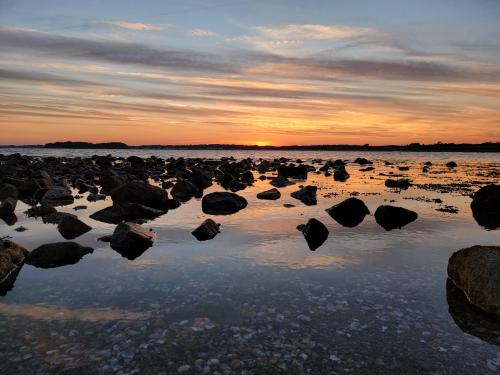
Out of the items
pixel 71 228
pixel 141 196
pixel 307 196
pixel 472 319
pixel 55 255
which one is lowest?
pixel 472 319

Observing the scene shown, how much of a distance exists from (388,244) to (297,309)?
7005 millimetres

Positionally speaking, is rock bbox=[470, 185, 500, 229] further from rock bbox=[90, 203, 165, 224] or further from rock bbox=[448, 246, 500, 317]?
rock bbox=[90, 203, 165, 224]

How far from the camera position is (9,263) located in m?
11.0

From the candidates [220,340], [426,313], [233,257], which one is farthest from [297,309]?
[233,257]

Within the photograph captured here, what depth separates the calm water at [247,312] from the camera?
652cm

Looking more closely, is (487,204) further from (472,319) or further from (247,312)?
(247,312)

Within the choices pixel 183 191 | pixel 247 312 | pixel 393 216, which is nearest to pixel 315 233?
pixel 393 216

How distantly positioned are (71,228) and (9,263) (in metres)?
4.56

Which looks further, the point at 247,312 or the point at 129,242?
the point at 129,242

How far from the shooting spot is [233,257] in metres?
12.5

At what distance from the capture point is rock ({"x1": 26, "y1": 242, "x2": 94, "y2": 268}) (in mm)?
11758

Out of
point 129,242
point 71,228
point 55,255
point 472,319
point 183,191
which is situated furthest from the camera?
point 183,191

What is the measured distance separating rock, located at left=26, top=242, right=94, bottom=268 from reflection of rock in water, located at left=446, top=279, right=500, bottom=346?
10257mm

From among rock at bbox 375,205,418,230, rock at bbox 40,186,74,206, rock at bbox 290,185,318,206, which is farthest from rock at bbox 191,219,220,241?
rock at bbox 40,186,74,206
